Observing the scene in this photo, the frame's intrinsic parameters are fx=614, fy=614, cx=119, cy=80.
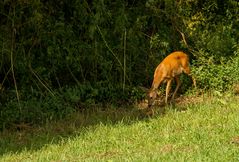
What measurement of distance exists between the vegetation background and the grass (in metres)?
1.24

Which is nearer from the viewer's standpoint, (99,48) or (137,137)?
(137,137)

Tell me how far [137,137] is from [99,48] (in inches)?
184

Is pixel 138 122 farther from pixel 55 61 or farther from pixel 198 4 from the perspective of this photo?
pixel 198 4

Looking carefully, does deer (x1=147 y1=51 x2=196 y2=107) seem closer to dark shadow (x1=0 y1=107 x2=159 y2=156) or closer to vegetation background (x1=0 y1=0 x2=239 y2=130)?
vegetation background (x1=0 y1=0 x2=239 y2=130)

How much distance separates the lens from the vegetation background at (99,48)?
43.2 ft

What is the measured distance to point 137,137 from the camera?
9570 millimetres

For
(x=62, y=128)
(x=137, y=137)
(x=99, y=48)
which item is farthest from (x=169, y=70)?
(x=137, y=137)

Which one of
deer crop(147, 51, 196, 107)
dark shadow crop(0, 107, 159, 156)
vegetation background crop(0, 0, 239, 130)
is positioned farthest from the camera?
deer crop(147, 51, 196, 107)

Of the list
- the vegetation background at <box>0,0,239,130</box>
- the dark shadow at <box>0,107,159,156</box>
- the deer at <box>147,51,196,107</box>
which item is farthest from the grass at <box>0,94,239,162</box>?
the vegetation background at <box>0,0,239,130</box>

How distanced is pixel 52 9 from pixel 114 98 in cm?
244

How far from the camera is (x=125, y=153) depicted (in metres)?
8.68

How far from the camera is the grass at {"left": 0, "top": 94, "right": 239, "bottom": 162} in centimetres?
838

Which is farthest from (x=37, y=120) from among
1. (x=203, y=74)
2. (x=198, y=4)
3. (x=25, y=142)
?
(x=198, y=4)

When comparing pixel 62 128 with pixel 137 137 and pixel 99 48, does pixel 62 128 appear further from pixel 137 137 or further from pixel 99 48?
pixel 99 48
